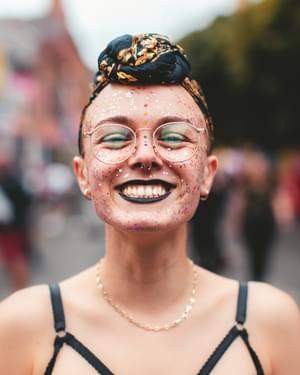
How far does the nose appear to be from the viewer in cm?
179

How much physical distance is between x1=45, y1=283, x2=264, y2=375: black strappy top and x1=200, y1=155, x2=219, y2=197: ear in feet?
1.27

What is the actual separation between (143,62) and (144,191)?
→ 14.8 inches

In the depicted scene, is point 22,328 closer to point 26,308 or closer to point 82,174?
point 26,308

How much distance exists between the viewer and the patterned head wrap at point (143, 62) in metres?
1.85

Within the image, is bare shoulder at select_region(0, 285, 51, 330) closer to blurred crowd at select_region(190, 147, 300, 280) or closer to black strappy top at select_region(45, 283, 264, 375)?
black strappy top at select_region(45, 283, 264, 375)

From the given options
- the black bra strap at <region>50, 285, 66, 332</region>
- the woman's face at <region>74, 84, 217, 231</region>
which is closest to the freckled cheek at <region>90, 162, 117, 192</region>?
the woman's face at <region>74, 84, 217, 231</region>

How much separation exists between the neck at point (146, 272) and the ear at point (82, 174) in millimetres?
142

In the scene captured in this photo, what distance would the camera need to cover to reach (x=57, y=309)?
6.33 ft

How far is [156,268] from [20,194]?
558 cm

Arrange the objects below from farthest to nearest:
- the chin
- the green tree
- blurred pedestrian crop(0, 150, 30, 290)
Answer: the green tree → blurred pedestrian crop(0, 150, 30, 290) → the chin

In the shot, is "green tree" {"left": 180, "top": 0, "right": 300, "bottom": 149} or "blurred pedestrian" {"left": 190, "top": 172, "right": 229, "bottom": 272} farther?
"green tree" {"left": 180, "top": 0, "right": 300, "bottom": 149}

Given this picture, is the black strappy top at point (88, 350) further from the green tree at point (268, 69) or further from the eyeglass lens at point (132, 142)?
the green tree at point (268, 69)

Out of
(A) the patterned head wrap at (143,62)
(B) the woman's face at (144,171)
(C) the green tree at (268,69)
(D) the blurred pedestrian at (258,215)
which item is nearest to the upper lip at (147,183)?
(B) the woman's face at (144,171)

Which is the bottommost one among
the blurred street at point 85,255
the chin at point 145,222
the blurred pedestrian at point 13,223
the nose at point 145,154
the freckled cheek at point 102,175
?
the blurred street at point 85,255
